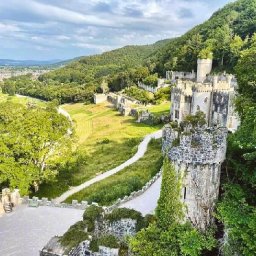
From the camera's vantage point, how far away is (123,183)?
31281mm

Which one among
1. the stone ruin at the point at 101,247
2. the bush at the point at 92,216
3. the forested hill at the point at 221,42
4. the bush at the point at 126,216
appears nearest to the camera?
the stone ruin at the point at 101,247

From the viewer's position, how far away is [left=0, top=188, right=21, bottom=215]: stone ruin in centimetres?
2477

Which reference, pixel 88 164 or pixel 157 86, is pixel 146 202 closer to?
pixel 88 164

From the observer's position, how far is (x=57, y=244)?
16.0m

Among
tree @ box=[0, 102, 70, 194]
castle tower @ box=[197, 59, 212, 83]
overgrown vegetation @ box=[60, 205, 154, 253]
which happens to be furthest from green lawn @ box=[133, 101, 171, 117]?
overgrown vegetation @ box=[60, 205, 154, 253]

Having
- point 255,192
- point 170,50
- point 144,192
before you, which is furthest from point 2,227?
point 170,50

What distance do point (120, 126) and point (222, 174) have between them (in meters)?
→ 53.0

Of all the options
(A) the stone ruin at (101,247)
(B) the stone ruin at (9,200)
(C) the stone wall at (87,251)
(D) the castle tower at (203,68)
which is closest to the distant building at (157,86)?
(D) the castle tower at (203,68)

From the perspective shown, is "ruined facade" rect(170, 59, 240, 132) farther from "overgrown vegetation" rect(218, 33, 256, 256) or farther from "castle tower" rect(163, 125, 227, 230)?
"castle tower" rect(163, 125, 227, 230)

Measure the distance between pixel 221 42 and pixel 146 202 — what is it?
89908mm

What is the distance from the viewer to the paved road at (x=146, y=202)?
24.4m

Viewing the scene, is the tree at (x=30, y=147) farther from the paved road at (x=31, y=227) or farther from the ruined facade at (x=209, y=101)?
the ruined facade at (x=209, y=101)

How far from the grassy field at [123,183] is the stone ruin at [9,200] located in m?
5.68

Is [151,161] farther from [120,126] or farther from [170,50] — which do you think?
[170,50]
